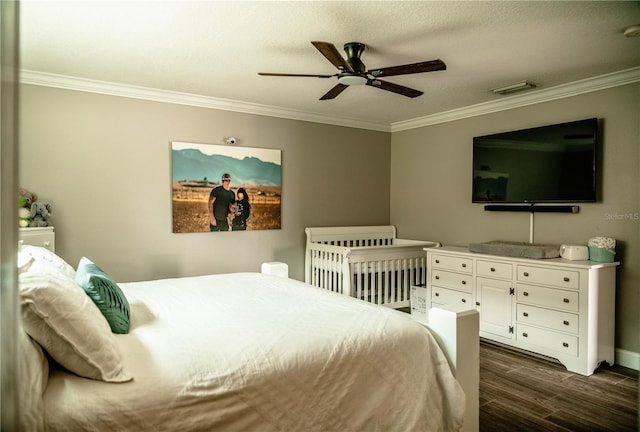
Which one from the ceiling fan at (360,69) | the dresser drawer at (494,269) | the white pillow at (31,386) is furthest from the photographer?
the dresser drawer at (494,269)

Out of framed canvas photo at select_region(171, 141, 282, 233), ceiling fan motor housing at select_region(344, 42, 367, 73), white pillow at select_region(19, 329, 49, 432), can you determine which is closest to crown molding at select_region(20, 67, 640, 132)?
framed canvas photo at select_region(171, 141, 282, 233)

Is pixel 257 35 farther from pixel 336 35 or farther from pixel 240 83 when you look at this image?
pixel 240 83

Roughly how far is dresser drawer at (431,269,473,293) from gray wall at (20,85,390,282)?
1502mm

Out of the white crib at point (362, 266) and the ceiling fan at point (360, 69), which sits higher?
the ceiling fan at point (360, 69)

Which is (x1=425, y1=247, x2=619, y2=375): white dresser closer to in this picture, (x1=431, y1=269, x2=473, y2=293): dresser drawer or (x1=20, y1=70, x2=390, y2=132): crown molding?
(x1=431, y1=269, x2=473, y2=293): dresser drawer

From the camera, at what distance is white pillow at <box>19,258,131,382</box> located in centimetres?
125

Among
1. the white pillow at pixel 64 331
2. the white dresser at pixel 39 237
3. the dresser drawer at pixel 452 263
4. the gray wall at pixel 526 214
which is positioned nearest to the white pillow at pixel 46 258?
the white pillow at pixel 64 331

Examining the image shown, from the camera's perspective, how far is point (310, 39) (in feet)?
8.83

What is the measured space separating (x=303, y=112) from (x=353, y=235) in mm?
1641

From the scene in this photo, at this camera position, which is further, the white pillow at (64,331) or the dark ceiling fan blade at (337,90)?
the dark ceiling fan blade at (337,90)

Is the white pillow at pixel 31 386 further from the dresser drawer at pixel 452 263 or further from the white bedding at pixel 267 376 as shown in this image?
the dresser drawer at pixel 452 263

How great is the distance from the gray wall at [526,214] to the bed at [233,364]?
2268mm

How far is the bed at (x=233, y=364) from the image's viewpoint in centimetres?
124

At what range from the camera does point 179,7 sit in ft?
7.46
